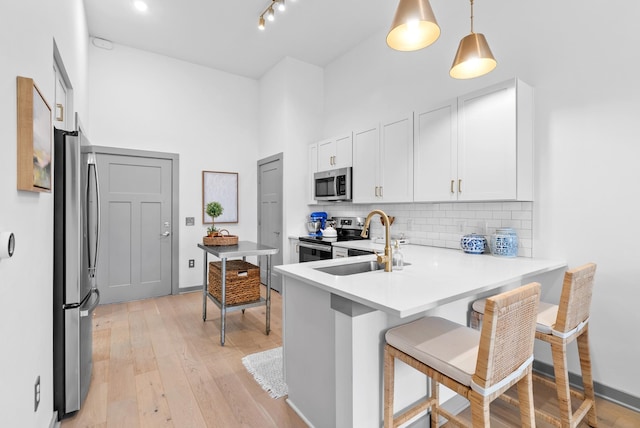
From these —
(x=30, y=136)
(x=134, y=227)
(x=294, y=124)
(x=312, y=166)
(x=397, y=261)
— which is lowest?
(x=397, y=261)

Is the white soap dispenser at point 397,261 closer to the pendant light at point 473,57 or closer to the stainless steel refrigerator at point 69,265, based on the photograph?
the pendant light at point 473,57

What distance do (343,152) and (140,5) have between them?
282 cm

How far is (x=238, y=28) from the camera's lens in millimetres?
3986

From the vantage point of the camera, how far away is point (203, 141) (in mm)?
5000

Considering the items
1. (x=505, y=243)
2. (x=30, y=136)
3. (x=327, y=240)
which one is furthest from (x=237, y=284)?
(x=505, y=243)

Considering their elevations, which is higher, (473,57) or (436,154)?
(473,57)

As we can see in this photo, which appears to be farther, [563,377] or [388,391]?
[563,377]

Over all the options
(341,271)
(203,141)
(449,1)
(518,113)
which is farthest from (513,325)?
Result: (203,141)

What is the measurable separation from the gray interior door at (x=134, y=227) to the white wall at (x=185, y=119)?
0.21 m

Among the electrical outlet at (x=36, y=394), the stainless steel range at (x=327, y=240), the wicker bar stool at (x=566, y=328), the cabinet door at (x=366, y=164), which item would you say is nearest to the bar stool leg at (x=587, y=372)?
the wicker bar stool at (x=566, y=328)

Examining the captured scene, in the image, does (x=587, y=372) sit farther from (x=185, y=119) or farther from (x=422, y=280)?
(x=185, y=119)

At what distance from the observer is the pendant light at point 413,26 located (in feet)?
5.19

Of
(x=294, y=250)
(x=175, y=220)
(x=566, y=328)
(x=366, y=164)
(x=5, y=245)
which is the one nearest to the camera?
(x=5, y=245)

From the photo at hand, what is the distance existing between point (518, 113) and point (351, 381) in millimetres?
2235
